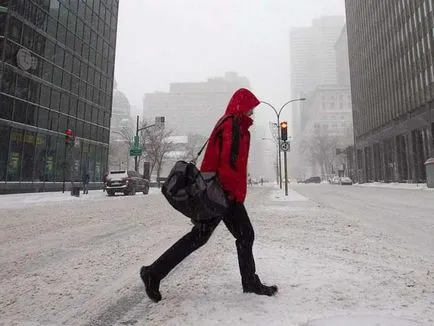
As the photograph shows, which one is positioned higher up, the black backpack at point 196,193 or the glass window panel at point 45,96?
the glass window panel at point 45,96

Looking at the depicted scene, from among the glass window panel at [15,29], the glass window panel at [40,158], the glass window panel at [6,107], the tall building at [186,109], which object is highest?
the tall building at [186,109]

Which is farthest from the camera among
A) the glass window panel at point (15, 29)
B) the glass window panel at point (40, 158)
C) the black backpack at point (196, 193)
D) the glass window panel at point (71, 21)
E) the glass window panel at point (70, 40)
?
the glass window panel at point (71, 21)

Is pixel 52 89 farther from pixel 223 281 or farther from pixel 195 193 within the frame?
pixel 195 193

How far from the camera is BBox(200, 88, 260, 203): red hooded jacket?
2.81m

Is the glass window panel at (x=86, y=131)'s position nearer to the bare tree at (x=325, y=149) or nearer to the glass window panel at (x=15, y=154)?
the glass window panel at (x=15, y=154)

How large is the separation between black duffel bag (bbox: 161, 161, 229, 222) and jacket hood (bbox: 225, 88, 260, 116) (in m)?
0.59

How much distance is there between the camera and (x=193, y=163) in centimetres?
282

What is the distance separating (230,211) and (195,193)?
0.40m

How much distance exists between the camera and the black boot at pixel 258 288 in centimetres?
284

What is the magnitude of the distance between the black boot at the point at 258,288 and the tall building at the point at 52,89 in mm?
21881

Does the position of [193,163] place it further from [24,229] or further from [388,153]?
[388,153]

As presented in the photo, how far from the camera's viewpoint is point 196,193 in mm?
2660

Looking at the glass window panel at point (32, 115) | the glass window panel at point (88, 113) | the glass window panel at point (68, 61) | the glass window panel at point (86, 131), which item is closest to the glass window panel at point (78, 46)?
the glass window panel at point (68, 61)

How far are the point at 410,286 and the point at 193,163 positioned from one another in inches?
84.5
